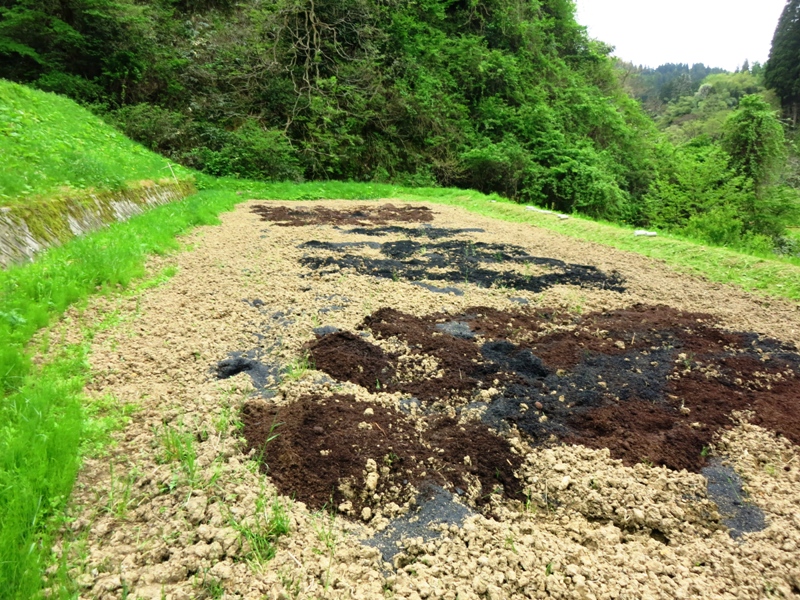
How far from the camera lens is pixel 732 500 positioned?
73.3 inches

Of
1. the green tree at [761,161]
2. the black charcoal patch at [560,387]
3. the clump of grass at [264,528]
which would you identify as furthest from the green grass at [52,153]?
the green tree at [761,161]

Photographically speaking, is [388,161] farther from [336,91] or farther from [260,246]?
[260,246]

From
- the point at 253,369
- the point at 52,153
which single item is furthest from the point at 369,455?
the point at 52,153

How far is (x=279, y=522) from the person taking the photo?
5.20ft

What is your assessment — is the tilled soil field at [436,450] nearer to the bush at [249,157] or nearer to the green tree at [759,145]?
the bush at [249,157]

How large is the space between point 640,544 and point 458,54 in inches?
782

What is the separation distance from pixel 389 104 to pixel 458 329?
1509 centimetres

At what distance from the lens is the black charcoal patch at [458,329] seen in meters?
3.42

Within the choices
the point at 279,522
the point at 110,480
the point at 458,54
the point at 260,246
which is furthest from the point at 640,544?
the point at 458,54

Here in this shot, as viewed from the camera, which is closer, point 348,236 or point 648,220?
point 348,236

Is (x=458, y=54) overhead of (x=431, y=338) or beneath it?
→ overhead

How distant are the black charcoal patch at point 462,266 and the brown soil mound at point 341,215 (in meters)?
2.04

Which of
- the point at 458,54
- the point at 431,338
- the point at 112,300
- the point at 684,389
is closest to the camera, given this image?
the point at 684,389

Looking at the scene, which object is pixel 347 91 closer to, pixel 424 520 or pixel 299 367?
pixel 299 367
